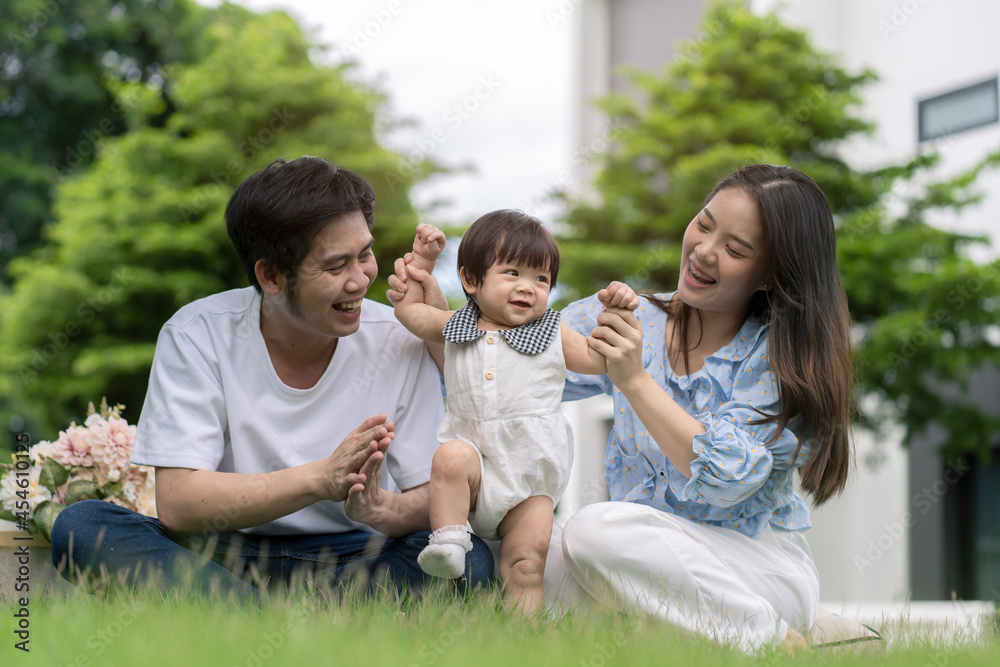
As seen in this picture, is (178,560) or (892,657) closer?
(892,657)

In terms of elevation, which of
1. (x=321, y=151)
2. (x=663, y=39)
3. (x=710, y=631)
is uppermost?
(x=663, y=39)

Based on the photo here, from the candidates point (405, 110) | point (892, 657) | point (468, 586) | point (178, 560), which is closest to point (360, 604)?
point (468, 586)

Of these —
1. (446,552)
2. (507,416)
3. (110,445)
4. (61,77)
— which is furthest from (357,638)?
(61,77)

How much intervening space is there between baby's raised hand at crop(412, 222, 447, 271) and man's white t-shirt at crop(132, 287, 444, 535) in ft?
1.03

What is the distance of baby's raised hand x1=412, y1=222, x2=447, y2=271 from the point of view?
304cm

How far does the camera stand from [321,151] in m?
11.8

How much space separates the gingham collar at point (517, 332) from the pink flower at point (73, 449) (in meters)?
1.45

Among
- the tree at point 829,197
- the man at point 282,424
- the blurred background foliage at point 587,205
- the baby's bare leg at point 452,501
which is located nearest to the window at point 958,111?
the blurred background foliage at point 587,205

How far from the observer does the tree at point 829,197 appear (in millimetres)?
9008

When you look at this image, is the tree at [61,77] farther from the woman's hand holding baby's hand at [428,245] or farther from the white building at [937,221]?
the woman's hand holding baby's hand at [428,245]

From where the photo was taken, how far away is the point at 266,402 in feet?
10.00

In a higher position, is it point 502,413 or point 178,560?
point 502,413

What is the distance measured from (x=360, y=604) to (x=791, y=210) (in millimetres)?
1740

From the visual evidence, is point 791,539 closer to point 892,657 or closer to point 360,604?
point 892,657
